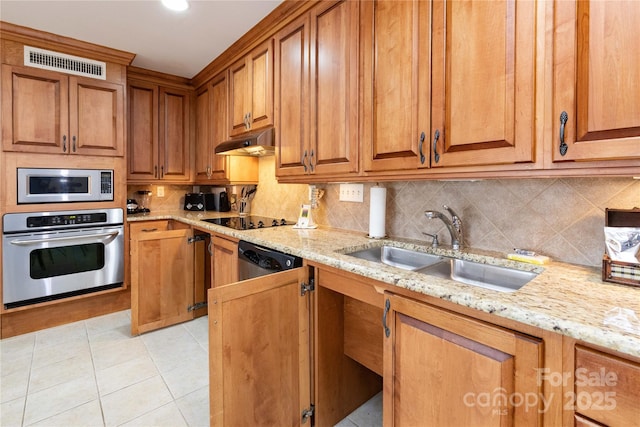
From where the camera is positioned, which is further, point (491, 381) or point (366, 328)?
point (366, 328)

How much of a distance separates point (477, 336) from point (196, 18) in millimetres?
2448

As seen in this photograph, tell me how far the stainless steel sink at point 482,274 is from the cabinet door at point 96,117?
2842mm

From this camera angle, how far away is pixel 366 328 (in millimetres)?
1521

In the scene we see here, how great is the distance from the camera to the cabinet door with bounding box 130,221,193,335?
237 centimetres

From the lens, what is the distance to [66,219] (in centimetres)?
255

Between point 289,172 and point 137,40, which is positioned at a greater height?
point 137,40

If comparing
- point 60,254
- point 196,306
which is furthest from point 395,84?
point 60,254

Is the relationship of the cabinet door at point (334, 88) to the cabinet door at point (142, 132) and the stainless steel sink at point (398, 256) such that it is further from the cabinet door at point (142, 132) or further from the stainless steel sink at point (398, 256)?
the cabinet door at point (142, 132)

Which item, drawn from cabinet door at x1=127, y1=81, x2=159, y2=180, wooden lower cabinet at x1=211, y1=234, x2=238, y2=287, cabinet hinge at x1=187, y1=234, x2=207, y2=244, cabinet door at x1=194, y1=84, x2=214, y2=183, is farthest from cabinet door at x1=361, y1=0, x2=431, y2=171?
cabinet door at x1=127, y1=81, x2=159, y2=180

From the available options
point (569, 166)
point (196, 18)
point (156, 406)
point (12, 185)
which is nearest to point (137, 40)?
point (196, 18)

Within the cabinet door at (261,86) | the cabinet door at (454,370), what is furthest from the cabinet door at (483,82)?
the cabinet door at (261,86)

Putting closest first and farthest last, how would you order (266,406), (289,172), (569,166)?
(569,166)
(266,406)
(289,172)

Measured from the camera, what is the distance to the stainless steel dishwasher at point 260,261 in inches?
60.2

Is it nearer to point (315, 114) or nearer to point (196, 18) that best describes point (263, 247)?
point (315, 114)
